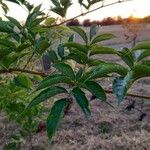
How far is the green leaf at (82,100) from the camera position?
0.94 m

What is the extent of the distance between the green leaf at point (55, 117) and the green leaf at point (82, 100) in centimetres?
3

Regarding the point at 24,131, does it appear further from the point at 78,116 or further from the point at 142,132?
the point at 78,116

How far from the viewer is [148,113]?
8.81 metres

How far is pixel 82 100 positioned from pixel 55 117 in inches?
3.1

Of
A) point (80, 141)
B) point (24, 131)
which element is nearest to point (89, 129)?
point (80, 141)

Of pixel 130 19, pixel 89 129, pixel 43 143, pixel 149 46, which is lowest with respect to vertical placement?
pixel 149 46

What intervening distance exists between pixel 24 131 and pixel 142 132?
3.33 meters

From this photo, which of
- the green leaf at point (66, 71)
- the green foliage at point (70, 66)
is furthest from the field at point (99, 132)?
the green leaf at point (66, 71)

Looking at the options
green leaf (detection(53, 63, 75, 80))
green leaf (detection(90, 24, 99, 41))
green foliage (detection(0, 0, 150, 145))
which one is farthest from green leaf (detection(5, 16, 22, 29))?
green leaf (detection(53, 63, 75, 80))

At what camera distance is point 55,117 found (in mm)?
918

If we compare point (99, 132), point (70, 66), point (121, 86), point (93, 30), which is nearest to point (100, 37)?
point (93, 30)

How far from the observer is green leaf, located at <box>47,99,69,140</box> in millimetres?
891

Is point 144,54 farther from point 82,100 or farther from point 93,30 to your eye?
point 93,30

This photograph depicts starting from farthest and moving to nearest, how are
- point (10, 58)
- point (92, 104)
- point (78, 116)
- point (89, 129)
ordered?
point (92, 104), point (78, 116), point (89, 129), point (10, 58)
